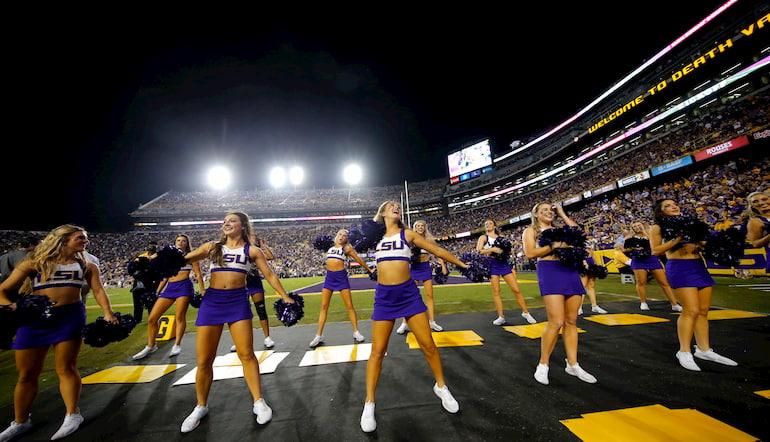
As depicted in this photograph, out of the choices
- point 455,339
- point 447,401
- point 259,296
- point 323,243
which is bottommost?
point 455,339

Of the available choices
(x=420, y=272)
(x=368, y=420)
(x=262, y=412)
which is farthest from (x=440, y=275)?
(x=262, y=412)

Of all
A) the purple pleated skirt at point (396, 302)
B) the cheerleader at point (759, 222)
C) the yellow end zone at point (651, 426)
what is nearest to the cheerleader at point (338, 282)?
the purple pleated skirt at point (396, 302)

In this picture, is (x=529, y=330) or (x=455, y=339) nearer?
(x=455, y=339)

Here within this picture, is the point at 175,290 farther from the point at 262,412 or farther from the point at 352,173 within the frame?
the point at 352,173

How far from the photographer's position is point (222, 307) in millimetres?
2934

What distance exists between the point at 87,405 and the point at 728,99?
34642mm

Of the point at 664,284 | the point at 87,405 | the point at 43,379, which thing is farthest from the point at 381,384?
the point at 664,284

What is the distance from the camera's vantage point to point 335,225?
168 ft

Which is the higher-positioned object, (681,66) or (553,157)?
(681,66)

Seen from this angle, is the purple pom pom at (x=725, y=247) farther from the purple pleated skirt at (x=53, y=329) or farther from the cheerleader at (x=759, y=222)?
the purple pleated skirt at (x=53, y=329)

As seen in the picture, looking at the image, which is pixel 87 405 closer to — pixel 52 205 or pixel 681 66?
pixel 681 66

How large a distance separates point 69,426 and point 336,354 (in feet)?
9.84

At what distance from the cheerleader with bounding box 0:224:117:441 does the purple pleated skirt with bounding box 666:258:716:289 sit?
6.82m

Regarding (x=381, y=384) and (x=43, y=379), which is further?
(x=43, y=379)
